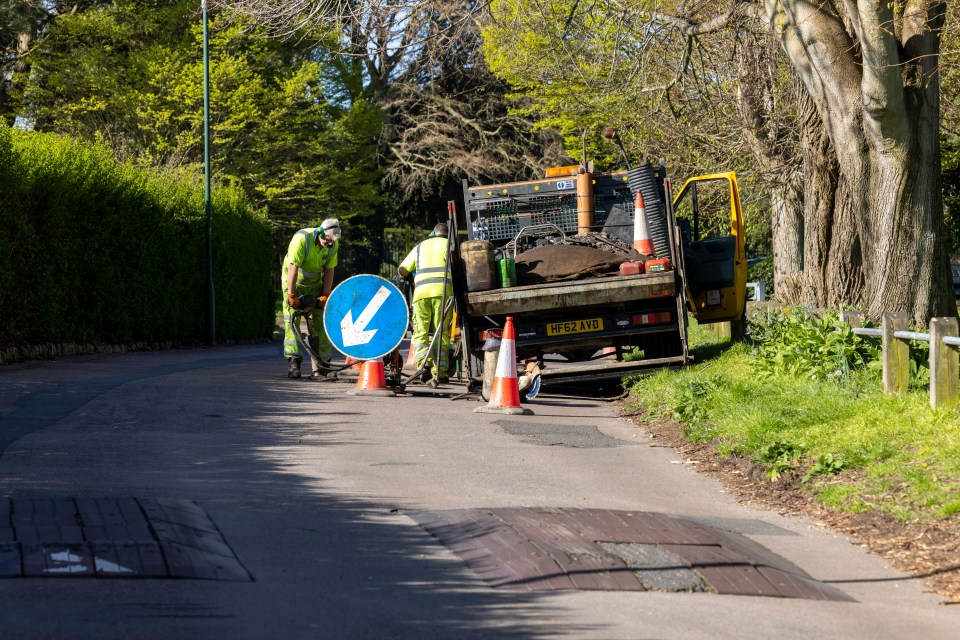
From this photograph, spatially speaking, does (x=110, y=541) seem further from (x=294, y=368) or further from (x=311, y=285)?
(x=311, y=285)

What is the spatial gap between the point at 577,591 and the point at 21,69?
37.2 m

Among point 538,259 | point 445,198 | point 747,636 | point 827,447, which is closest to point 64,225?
point 538,259

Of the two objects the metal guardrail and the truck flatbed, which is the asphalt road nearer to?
the truck flatbed

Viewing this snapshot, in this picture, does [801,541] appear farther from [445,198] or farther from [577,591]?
[445,198]

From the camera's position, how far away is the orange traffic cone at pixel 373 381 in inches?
530

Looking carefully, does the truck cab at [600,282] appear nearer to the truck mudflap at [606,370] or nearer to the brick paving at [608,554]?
the truck mudflap at [606,370]

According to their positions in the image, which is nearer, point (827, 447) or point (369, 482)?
point (369, 482)

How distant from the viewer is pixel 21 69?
38812mm

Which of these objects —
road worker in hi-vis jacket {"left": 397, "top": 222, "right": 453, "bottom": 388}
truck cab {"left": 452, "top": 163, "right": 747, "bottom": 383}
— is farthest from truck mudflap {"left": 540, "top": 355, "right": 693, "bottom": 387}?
road worker in hi-vis jacket {"left": 397, "top": 222, "right": 453, "bottom": 388}

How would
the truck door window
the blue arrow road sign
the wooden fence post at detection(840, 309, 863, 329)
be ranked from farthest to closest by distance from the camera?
1. the truck door window
2. the blue arrow road sign
3. the wooden fence post at detection(840, 309, 863, 329)

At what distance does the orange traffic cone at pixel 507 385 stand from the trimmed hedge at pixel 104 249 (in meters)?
7.07

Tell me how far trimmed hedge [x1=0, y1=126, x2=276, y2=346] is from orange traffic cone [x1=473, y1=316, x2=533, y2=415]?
278 inches

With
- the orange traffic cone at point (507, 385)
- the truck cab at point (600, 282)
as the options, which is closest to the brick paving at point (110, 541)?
the orange traffic cone at point (507, 385)

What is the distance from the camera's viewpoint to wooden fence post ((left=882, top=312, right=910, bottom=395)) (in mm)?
10359
